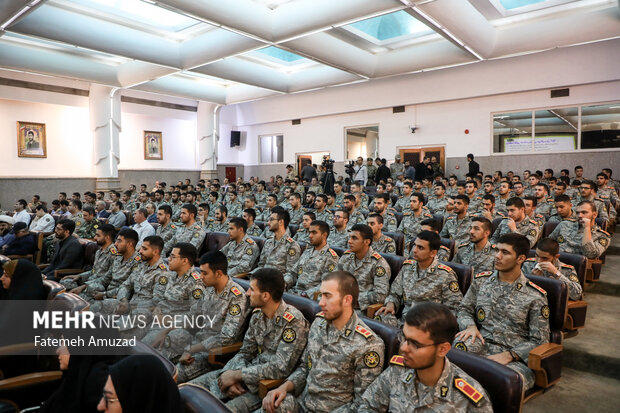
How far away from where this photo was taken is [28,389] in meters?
2.02

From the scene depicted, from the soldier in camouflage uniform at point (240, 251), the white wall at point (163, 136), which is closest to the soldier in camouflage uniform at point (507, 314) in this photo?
the soldier in camouflage uniform at point (240, 251)

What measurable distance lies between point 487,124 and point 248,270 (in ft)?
28.2

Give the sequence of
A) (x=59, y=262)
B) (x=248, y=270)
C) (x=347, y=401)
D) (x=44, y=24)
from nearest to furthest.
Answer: (x=347, y=401) → (x=248, y=270) → (x=59, y=262) → (x=44, y=24)

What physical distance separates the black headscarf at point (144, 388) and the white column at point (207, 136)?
13.1 metres

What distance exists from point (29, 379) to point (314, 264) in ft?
7.21

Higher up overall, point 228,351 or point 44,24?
point 44,24

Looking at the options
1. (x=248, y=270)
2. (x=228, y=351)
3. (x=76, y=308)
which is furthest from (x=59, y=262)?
(x=228, y=351)

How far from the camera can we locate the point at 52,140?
11203 mm

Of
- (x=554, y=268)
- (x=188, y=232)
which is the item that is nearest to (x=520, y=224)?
(x=554, y=268)

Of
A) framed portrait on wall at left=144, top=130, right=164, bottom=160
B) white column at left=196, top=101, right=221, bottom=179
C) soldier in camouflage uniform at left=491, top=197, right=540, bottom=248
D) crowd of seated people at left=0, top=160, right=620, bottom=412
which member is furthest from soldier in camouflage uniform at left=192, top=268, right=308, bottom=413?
framed portrait on wall at left=144, top=130, right=164, bottom=160

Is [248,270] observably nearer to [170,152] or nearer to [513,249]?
[513,249]

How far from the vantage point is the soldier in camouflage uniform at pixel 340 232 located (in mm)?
4745

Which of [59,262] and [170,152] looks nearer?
[59,262]

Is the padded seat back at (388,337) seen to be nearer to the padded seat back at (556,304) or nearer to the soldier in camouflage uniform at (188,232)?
the padded seat back at (556,304)
